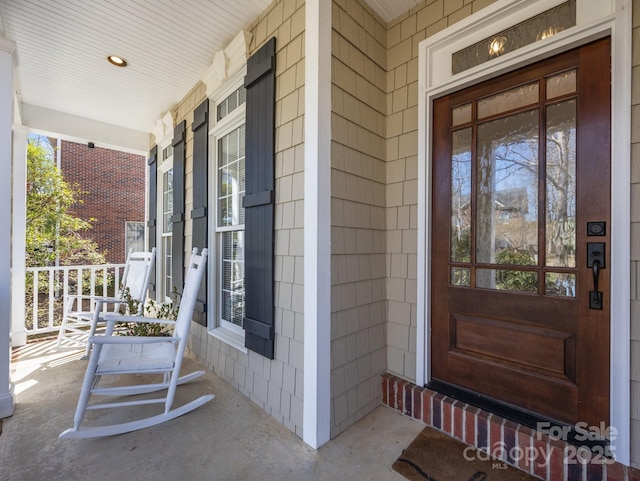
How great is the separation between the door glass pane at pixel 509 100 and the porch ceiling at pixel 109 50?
3.02ft

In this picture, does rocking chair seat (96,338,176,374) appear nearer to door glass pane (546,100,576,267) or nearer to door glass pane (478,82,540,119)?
door glass pane (546,100,576,267)

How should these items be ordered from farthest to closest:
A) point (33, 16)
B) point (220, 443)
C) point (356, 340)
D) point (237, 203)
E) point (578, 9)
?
point (237, 203) < point (33, 16) < point (356, 340) < point (220, 443) < point (578, 9)

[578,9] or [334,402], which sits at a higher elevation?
[578,9]

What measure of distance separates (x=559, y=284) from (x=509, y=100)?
1.10 metres

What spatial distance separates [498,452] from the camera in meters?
1.63

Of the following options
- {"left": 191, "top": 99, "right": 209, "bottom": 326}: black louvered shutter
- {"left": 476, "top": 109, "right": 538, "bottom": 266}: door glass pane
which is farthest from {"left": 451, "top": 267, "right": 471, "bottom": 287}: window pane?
{"left": 191, "top": 99, "right": 209, "bottom": 326}: black louvered shutter

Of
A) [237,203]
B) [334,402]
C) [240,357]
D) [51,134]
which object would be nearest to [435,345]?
[334,402]

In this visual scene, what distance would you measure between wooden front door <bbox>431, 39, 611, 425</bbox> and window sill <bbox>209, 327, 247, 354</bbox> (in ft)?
4.81

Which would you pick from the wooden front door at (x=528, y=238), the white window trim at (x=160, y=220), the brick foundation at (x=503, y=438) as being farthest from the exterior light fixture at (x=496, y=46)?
the white window trim at (x=160, y=220)

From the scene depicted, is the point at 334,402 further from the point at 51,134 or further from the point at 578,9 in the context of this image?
the point at 51,134

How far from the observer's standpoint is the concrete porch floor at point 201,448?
1.54m

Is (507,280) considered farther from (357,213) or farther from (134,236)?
(134,236)

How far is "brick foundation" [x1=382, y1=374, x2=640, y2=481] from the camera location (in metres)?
1.40

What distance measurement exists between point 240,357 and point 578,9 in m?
3.02
